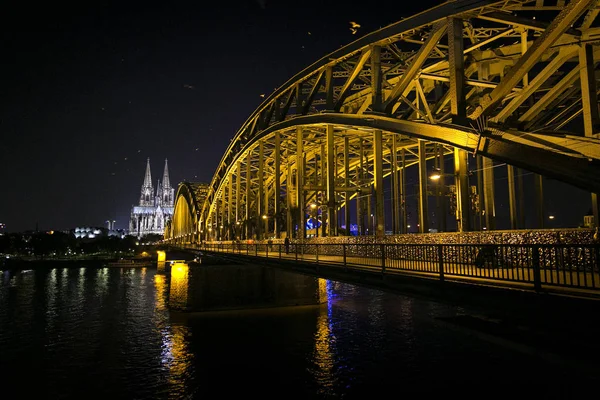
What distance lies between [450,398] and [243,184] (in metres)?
60.7

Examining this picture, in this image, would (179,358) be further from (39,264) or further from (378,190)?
(39,264)

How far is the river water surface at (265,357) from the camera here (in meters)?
16.6

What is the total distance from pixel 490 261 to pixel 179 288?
88.2 feet

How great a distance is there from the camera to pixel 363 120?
22047 millimetres

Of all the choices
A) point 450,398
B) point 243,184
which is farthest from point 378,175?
point 243,184

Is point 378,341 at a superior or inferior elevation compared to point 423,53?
inferior

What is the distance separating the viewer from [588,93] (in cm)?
1324

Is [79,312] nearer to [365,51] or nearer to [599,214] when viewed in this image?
[365,51]

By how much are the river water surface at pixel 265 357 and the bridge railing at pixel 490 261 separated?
4668mm

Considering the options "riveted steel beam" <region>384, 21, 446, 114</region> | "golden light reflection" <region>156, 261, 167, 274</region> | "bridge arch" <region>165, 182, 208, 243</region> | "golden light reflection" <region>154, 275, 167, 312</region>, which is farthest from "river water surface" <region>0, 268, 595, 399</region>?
"bridge arch" <region>165, 182, 208, 243</region>

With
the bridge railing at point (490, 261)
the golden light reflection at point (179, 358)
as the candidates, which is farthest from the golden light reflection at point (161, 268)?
the bridge railing at point (490, 261)

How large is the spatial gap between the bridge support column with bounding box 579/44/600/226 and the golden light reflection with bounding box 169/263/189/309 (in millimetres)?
27247

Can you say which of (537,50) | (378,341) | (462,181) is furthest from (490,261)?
(378,341)

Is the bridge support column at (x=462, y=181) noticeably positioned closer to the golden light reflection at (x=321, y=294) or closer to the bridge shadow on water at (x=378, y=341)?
the bridge shadow on water at (x=378, y=341)
